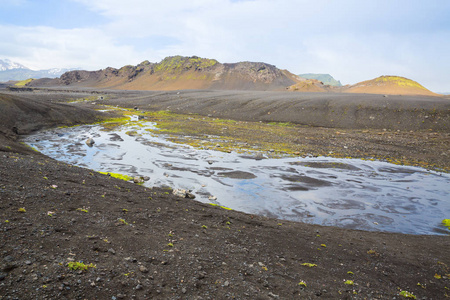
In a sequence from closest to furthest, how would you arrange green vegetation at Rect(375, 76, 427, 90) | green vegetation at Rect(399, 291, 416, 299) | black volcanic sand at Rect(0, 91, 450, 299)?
black volcanic sand at Rect(0, 91, 450, 299) < green vegetation at Rect(399, 291, 416, 299) < green vegetation at Rect(375, 76, 427, 90)

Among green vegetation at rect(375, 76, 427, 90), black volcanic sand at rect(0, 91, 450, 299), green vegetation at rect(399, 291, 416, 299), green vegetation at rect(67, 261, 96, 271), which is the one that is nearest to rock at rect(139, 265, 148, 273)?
black volcanic sand at rect(0, 91, 450, 299)

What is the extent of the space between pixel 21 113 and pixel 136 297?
168 ft

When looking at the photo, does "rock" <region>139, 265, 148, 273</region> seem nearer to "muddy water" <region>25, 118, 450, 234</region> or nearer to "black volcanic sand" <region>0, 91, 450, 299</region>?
"black volcanic sand" <region>0, 91, 450, 299</region>

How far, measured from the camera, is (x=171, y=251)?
9969mm

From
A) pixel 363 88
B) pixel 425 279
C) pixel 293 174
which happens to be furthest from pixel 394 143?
pixel 363 88

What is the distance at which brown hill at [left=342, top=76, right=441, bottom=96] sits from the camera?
583 feet

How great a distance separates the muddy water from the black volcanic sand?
303 cm

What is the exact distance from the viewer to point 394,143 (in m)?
42.5

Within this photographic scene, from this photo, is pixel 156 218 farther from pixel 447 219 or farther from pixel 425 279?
pixel 447 219

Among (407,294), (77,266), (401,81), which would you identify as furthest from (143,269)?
(401,81)

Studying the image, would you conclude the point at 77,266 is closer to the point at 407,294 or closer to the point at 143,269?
the point at 143,269

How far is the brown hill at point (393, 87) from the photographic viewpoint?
178 metres

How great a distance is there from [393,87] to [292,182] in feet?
656

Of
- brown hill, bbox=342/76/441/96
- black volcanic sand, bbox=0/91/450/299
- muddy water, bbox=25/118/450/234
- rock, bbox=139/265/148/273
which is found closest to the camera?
black volcanic sand, bbox=0/91/450/299
